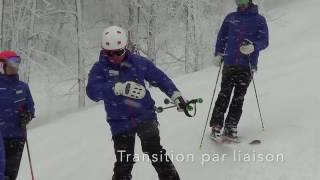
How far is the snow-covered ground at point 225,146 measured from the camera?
6.64 metres

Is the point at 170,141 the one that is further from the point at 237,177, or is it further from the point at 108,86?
the point at 108,86

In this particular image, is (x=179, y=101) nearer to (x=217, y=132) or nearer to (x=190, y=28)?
(x=217, y=132)

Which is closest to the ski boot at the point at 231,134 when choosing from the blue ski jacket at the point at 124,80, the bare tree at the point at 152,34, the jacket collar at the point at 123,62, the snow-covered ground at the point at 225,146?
the snow-covered ground at the point at 225,146

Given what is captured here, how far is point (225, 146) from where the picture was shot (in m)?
7.38

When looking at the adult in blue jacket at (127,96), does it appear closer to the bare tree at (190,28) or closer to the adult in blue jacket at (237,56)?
the adult in blue jacket at (237,56)

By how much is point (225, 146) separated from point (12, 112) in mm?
2893

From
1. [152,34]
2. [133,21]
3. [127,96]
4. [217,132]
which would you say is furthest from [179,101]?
[133,21]

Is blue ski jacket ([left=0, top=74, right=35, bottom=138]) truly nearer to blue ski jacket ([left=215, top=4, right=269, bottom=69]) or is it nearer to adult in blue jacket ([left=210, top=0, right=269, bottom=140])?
adult in blue jacket ([left=210, top=0, right=269, bottom=140])

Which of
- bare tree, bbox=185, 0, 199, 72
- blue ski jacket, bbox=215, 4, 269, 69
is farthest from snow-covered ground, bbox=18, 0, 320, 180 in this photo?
bare tree, bbox=185, 0, 199, 72

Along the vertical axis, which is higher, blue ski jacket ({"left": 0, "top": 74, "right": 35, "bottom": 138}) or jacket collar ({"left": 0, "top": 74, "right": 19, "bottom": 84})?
jacket collar ({"left": 0, "top": 74, "right": 19, "bottom": 84})

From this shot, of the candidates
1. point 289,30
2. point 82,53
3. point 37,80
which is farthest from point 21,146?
point 37,80

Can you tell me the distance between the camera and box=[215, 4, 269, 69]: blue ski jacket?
7.27 metres

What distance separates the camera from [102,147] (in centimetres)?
923

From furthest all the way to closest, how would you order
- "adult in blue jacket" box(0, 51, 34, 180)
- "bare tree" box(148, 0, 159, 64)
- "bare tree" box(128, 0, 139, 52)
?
"bare tree" box(128, 0, 139, 52) < "bare tree" box(148, 0, 159, 64) < "adult in blue jacket" box(0, 51, 34, 180)
